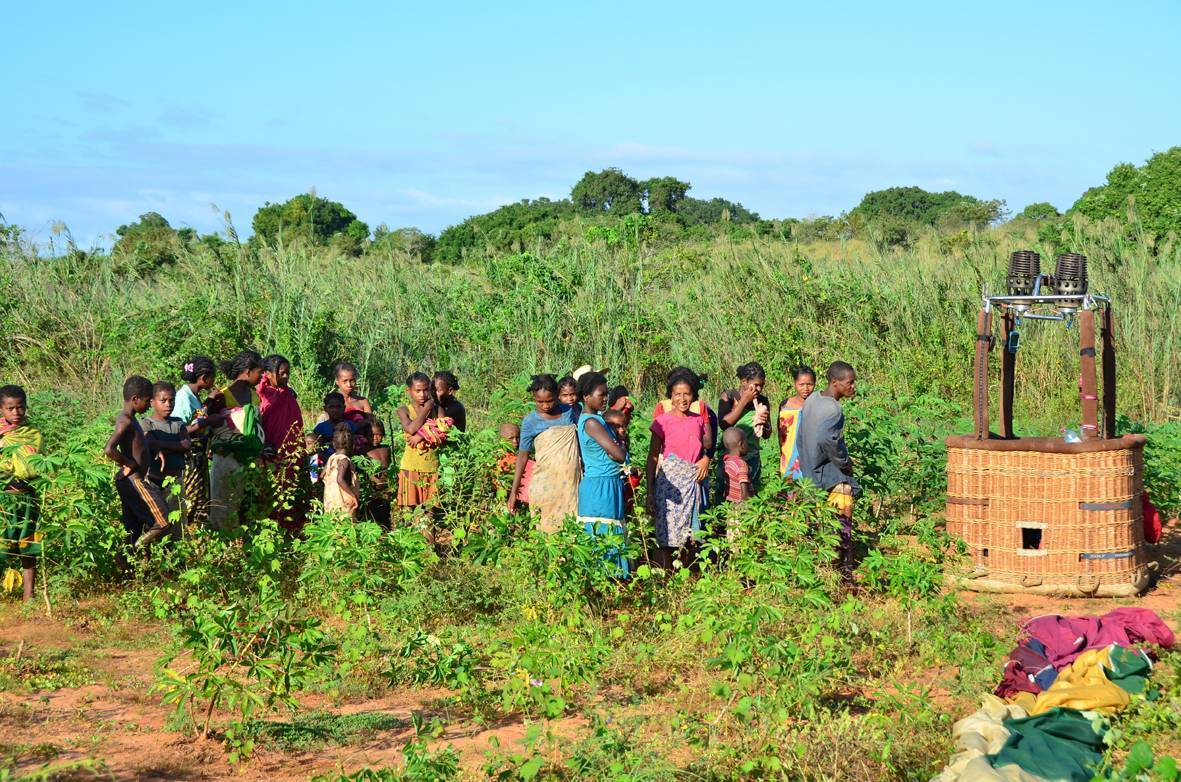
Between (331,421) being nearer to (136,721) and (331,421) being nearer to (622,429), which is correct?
(622,429)

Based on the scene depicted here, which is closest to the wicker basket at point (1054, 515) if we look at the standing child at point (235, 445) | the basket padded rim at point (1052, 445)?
the basket padded rim at point (1052, 445)

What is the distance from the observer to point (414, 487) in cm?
706

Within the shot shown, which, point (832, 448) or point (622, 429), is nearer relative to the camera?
point (832, 448)

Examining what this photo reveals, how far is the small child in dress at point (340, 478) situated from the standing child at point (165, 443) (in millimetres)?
817

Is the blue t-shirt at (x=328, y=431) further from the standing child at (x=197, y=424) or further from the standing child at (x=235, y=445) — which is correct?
the standing child at (x=197, y=424)

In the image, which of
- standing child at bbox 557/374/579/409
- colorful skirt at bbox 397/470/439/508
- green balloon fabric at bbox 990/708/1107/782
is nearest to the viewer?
green balloon fabric at bbox 990/708/1107/782

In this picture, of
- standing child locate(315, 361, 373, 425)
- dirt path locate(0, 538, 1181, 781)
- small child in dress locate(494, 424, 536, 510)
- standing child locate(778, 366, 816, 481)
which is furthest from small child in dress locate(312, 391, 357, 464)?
standing child locate(778, 366, 816, 481)

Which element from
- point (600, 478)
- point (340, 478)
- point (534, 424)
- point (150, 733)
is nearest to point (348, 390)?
point (340, 478)

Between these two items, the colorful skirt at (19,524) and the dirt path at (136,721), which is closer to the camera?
the dirt path at (136,721)

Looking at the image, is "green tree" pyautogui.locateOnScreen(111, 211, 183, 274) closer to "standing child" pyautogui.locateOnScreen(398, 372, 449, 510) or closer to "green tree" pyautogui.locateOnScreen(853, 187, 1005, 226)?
"standing child" pyautogui.locateOnScreen(398, 372, 449, 510)

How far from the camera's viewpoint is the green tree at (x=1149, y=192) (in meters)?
17.3

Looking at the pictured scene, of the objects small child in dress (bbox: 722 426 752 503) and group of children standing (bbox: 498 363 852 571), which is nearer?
group of children standing (bbox: 498 363 852 571)

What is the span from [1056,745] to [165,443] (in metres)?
4.84

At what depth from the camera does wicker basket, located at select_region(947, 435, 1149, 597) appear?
6.35 meters
